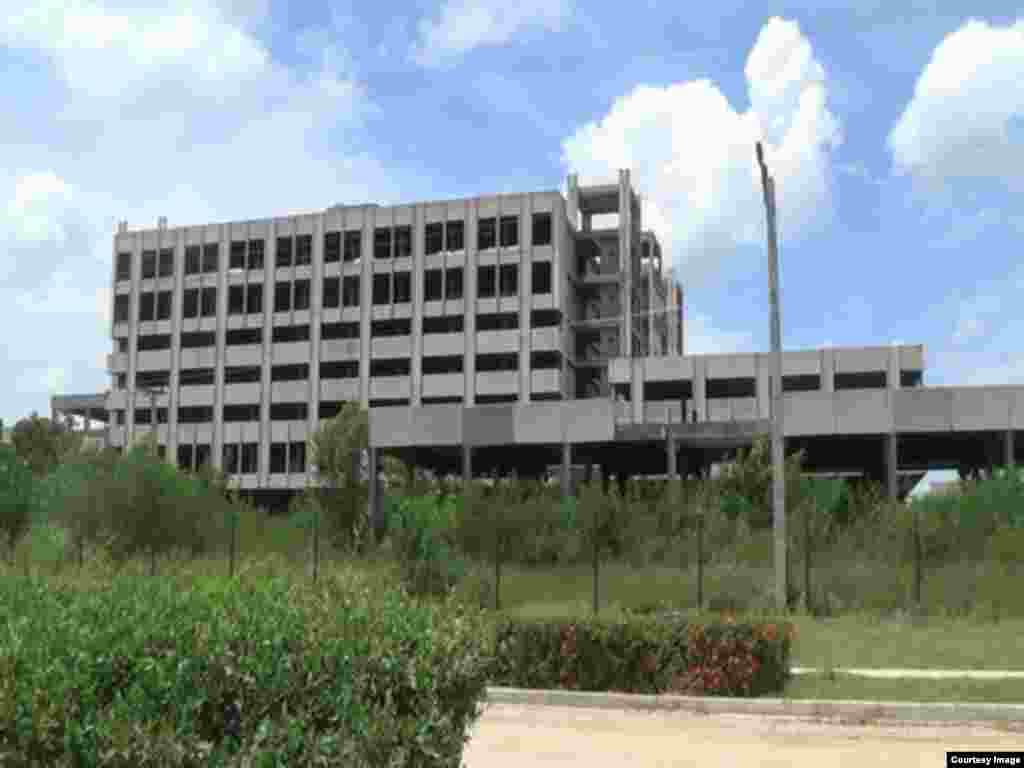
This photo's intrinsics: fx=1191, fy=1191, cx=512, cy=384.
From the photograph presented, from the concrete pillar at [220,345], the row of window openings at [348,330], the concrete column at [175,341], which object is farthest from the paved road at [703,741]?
the concrete column at [175,341]

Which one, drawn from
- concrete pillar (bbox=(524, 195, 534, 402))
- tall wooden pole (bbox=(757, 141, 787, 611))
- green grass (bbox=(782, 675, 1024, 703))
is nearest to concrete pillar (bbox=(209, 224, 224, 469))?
concrete pillar (bbox=(524, 195, 534, 402))

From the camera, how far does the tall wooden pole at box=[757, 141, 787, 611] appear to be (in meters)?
23.8

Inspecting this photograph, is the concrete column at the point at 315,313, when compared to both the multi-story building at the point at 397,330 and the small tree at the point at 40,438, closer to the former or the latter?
the multi-story building at the point at 397,330

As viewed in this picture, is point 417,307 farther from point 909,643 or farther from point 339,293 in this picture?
point 909,643

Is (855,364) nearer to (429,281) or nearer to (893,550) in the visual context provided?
(429,281)

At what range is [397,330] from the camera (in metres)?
89.7

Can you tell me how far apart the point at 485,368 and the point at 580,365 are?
7447 millimetres

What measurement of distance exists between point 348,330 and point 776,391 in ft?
225

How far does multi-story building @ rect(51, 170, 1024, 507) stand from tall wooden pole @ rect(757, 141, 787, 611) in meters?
47.7

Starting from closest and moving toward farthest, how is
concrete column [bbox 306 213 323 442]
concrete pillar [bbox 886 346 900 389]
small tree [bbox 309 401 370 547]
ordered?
small tree [bbox 309 401 370 547] → concrete pillar [bbox 886 346 900 389] → concrete column [bbox 306 213 323 442]

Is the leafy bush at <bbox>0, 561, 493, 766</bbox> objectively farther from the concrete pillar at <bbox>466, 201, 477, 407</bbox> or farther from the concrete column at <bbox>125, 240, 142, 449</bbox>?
the concrete column at <bbox>125, 240, 142, 449</bbox>

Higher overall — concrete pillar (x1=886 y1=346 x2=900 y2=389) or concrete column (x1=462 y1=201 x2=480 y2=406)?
concrete column (x1=462 y1=201 x2=480 y2=406)

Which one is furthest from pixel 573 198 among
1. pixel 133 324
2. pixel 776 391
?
pixel 776 391

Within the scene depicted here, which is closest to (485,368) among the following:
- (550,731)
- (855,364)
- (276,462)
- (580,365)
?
(580,365)
